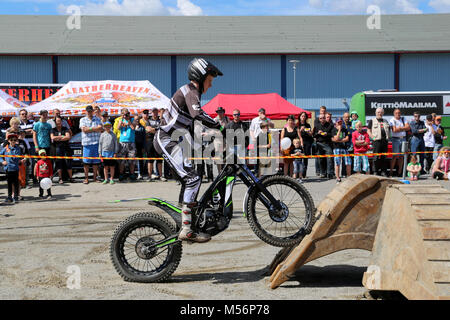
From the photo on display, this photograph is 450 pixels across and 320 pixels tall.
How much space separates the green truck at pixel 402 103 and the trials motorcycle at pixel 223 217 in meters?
18.2

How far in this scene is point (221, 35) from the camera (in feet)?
143

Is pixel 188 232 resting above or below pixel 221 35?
below

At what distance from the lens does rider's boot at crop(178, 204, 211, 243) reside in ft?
19.8

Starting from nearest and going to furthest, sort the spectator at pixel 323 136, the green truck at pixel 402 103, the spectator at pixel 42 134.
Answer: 1. the spectator at pixel 42 134
2. the spectator at pixel 323 136
3. the green truck at pixel 402 103

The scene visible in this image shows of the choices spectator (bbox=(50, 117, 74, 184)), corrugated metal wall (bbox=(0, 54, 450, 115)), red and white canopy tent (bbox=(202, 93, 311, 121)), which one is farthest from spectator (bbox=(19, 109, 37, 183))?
corrugated metal wall (bbox=(0, 54, 450, 115))

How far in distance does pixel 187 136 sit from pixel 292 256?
175 centimetres

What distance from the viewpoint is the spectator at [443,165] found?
16.4 meters

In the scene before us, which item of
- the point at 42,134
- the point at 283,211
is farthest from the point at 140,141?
the point at 283,211

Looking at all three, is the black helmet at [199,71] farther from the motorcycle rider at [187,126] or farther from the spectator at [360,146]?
the spectator at [360,146]

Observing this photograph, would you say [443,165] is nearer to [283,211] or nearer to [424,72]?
[283,211]

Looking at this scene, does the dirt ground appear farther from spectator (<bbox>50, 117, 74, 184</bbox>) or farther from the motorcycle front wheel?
spectator (<bbox>50, 117, 74, 184</bbox>)

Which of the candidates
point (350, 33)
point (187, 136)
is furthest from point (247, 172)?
point (350, 33)

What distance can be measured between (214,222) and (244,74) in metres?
36.0

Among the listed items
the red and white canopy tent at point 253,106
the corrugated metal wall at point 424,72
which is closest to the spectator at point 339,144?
the red and white canopy tent at point 253,106
